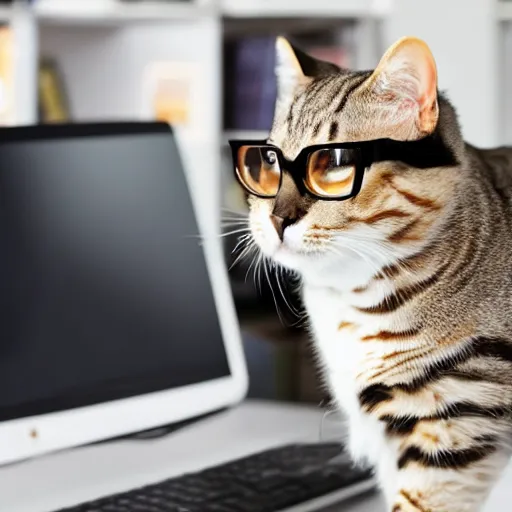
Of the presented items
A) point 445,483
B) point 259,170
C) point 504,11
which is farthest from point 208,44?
point 445,483

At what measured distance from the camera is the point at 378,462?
2.80 ft

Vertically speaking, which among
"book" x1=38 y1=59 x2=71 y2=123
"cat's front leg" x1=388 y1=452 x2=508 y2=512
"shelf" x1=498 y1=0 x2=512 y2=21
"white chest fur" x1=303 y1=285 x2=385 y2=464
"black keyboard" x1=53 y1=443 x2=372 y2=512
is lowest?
"black keyboard" x1=53 y1=443 x2=372 y2=512

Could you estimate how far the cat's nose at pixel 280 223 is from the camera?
0.78 metres

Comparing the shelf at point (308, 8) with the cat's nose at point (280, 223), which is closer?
the cat's nose at point (280, 223)

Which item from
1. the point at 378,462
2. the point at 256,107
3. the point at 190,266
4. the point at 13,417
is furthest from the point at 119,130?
the point at 256,107

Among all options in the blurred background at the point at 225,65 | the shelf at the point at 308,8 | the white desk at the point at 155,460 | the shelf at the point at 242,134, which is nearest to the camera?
the white desk at the point at 155,460

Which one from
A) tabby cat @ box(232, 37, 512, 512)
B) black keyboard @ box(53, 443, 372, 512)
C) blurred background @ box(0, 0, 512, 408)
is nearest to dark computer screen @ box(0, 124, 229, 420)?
black keyboard @ box(53, 443, 372, 512)

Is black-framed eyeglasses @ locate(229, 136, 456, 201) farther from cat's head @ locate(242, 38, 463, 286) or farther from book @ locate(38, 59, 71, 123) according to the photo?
book @ locate(38, 59, 71, 123)

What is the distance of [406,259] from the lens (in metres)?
0.79

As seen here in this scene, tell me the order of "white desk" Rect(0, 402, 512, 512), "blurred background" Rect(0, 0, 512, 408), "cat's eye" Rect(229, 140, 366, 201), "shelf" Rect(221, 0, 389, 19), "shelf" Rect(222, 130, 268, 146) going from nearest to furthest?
"cat's eye" Rect(229, 140, 366, 201), "white desk" Rect(0, 402, 512, 512), "blurred background" Rect(0, 0, 512, 408), "shelf" Rect(221, 0, 389, 19), "shelf" Rect(222, 130, 268, 146)

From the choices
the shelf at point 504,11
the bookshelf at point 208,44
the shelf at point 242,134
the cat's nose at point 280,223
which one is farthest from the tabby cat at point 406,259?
the shelf at point 242,134

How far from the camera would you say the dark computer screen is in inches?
36.4

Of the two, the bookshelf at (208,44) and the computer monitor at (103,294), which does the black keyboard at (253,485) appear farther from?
the bookshelf at (208,44)

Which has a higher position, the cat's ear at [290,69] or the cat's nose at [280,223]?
the cat's ear at [290,69]
